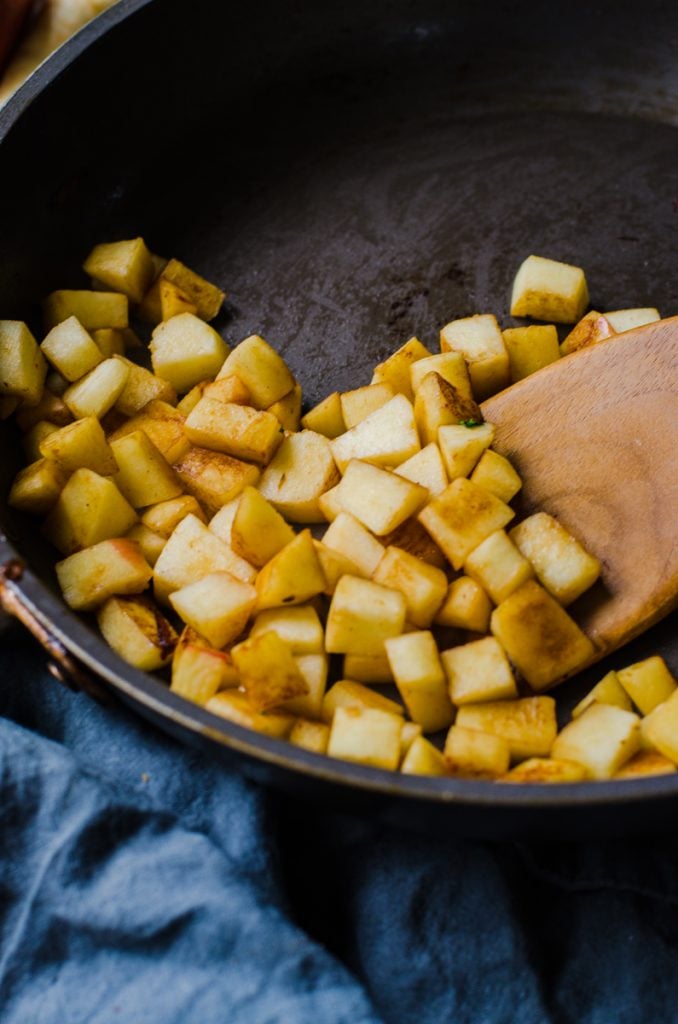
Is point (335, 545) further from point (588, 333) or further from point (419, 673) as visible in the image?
point (588, 333)

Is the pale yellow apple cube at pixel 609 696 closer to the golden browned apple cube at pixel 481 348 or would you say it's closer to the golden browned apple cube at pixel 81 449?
the golden browned apple cube at pixel 481 348

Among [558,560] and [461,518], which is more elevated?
[461,518]

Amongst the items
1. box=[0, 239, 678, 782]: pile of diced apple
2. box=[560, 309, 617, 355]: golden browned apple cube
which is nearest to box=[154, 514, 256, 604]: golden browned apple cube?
box=[0, 239, 678, 782]: pile of diced apple

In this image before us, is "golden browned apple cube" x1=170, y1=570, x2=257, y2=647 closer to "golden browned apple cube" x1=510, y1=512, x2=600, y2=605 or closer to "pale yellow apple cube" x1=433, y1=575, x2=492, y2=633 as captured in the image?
"pale yellow apple cube" x1=433, y1=575, x2=492, y2=633

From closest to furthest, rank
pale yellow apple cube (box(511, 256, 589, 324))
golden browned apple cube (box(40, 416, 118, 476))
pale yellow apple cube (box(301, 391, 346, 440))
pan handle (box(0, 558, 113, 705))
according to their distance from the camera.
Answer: pan handle (box(0, 558, 113, 705)) < golden browned apple cube (box(40, 416, 118, 476)) < pale yellow apple cube (box(301, 391, 346, 440)) < pale yellow apple cube (box(511, 256, 589, 324))

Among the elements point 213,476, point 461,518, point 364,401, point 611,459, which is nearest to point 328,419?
point 364,401

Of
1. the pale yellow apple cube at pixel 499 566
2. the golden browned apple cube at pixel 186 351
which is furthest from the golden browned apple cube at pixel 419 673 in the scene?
the golden browned apple cube at pixel 186 351
